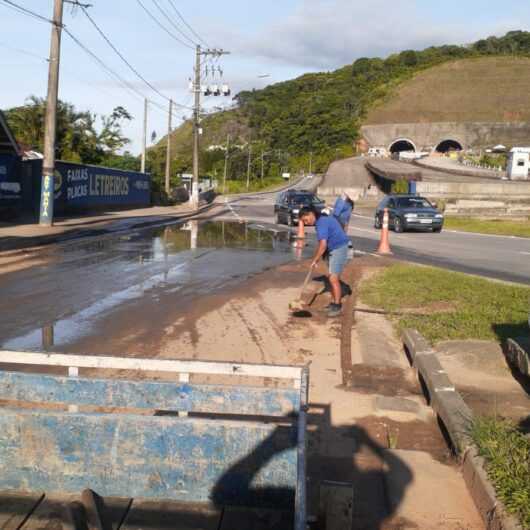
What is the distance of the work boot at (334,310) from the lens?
10055 mm

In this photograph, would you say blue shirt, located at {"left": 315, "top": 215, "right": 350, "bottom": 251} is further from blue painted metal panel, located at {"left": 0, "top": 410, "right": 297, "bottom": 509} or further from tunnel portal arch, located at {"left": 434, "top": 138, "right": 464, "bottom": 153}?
tunnel portal arch, located at {"left": 434, "top": 138, "right": 464, "bottom": 153}

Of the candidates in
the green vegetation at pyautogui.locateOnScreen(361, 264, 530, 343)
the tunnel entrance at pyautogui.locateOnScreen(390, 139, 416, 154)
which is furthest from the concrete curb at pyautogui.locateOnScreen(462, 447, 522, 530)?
the tunnel entrance at pyautogui.locateOnScreen(390, 139, 416, 154)

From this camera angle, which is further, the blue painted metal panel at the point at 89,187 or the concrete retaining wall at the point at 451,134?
the concrete retaining wall at the point at 451,134

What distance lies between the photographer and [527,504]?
12.6 ft

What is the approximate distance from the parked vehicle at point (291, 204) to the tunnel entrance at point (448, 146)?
102822 mm

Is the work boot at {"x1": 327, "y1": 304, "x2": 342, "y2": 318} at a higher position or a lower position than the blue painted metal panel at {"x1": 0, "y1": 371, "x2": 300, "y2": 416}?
lower

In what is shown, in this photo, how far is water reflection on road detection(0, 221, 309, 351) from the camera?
29.6 feet

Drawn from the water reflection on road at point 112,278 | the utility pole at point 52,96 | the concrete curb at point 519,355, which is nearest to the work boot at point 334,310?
the water reflection on road at point 112,278

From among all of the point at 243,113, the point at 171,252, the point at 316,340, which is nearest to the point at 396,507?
the point at 316,340

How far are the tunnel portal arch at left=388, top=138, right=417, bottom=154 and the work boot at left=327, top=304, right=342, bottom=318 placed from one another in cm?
12574

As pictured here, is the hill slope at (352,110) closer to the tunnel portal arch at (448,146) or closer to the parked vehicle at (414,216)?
the tunnel portal arch at (448,146)

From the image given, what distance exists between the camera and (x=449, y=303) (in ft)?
34.8

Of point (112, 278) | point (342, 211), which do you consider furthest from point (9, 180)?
point (342, 211)

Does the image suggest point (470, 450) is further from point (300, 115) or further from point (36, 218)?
point (300, 115)
